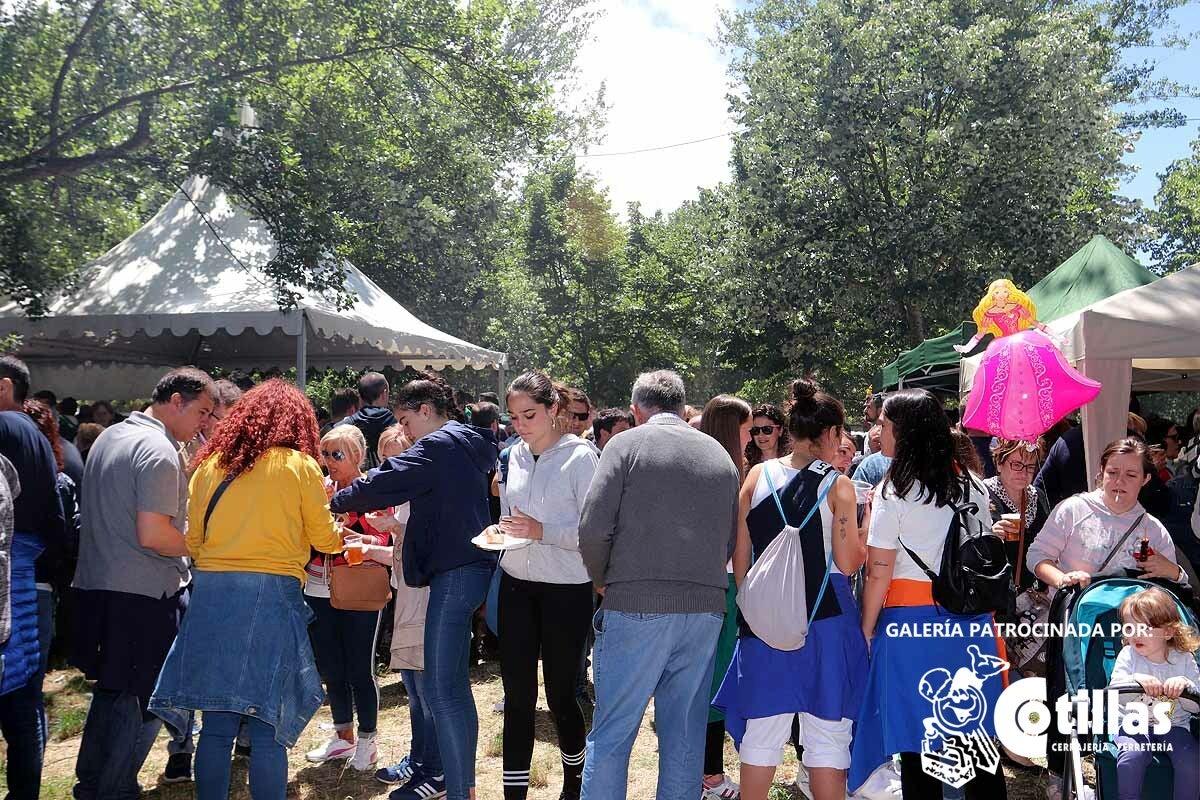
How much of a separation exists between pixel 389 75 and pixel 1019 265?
10276mm

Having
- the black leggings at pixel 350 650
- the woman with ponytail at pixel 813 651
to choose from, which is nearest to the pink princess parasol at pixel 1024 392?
the woman with ponytail at pixel 813 651

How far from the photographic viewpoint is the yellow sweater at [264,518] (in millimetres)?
3178

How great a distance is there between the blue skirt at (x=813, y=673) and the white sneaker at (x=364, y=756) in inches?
82.2

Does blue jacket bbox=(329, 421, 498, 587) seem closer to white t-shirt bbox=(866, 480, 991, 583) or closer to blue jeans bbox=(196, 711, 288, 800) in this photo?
blue jeans bbox=(196, 711, 288, 800)

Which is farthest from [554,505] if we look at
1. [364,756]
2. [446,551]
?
[364,756]

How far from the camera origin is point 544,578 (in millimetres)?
3643

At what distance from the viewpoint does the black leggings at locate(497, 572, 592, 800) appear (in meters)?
3.66

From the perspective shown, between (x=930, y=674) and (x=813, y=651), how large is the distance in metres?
0.42

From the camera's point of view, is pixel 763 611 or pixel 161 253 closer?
pixel 763 611

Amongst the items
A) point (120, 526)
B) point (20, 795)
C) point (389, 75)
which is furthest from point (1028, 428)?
point (389, 75)

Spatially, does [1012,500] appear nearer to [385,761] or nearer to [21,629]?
[385,761]

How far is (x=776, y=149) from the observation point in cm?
1608

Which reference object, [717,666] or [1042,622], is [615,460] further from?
[1042,622]

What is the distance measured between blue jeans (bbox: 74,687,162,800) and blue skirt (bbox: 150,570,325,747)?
0.50 metres
